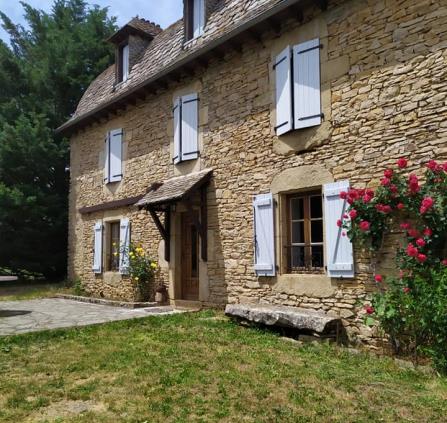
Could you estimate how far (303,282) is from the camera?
20.7ft

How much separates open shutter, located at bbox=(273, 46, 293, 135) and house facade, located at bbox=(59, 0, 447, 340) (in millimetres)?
26

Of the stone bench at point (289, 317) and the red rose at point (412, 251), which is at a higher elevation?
the red rose at point (412, 251)

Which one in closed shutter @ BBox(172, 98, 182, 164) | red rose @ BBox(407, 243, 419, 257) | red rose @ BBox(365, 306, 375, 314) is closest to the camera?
red rose @ BBox(407, 243, 419, 257)

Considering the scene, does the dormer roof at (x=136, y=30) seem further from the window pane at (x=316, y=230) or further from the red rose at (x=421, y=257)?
the red rose at (x=421, y=257)

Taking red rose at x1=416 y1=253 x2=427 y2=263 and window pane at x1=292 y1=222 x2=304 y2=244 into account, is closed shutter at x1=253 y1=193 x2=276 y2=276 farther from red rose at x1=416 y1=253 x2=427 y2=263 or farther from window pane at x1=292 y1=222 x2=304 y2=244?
red rose at x1=416 y1=253 x2=427 y2=263

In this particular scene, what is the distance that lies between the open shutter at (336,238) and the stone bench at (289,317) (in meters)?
0.63

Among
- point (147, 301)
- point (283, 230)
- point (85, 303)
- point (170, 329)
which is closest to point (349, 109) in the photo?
point (283, 230)

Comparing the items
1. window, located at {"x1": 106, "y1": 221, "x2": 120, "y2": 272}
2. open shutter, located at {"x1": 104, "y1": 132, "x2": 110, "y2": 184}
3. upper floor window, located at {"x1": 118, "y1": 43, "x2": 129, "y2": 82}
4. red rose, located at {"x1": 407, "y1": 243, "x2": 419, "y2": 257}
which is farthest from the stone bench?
upper floor window, located at {"x1": 118, "y1": 43, "x2": 129, "y2": 82}

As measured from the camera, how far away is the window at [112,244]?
35.3ft

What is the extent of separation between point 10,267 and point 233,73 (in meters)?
11.1

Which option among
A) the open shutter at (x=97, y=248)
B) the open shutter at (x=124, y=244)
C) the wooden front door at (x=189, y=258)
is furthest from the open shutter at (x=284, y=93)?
the open shutter at (x=97, y=248)

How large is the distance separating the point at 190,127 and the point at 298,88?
2614 mm

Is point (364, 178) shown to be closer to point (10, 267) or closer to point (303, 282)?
point (303, 282)

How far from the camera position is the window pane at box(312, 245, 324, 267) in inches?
251
